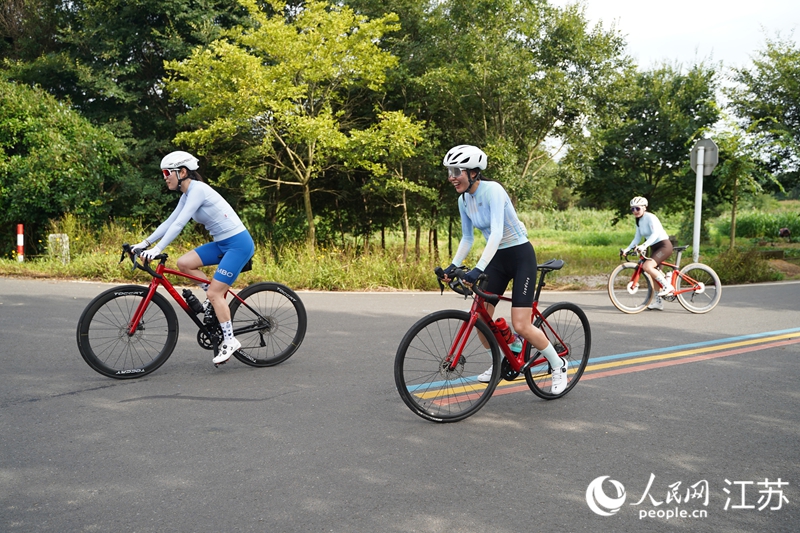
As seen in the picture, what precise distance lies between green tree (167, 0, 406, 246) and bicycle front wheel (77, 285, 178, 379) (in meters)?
10.7

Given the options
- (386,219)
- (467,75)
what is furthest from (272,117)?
(386,219)

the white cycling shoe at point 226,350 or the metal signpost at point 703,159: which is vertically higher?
the metal signpost at point 703,159

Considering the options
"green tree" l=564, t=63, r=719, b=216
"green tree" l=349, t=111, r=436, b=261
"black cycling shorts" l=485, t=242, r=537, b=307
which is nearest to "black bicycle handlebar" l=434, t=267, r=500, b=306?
"black cycling shorts" l=485, t=242, r=537, b=307

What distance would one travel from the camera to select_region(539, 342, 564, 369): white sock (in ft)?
17.5

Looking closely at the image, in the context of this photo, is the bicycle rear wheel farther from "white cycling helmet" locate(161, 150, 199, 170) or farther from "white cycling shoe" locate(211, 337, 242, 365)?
"white cycling helmet" locate(161, 150, 199, 170)

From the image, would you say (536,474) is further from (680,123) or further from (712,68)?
(712,68)

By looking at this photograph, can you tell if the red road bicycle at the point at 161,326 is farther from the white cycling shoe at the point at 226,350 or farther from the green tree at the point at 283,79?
the green tree at the point at 283,79

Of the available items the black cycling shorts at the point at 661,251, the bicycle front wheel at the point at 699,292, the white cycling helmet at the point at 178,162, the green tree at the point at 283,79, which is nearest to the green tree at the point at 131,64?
the green tree at the point at 283,79

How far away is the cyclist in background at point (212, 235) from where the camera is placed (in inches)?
243

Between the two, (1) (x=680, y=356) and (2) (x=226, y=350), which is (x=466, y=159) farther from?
(1) (x=680, y=356)

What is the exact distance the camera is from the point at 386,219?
921 inches

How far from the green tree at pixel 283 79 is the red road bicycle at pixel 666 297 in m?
8.44

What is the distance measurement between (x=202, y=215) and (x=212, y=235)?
0.66ft

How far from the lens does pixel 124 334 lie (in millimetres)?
6121
